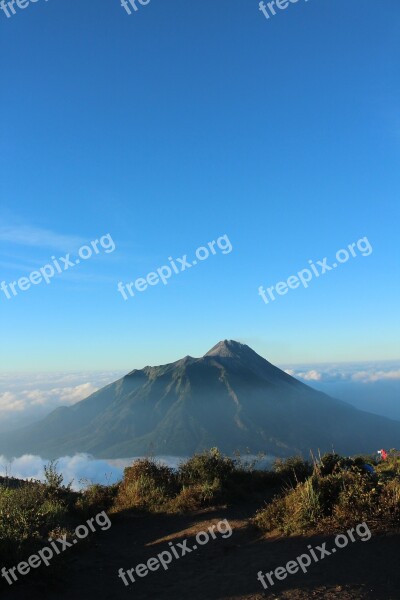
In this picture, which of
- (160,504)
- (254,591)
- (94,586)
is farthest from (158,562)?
(160,504)

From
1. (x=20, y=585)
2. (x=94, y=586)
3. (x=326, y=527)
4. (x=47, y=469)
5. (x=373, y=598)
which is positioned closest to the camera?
(x=373, y=598)

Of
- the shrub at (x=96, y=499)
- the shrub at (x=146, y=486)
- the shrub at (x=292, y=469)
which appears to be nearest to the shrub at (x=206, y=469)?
the shrub at (x=146, y=486)

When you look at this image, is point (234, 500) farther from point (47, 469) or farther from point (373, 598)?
point (373, 598)

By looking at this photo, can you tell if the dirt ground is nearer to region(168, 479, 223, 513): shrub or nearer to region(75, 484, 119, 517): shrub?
region(168, 479, 223, 513): shrub

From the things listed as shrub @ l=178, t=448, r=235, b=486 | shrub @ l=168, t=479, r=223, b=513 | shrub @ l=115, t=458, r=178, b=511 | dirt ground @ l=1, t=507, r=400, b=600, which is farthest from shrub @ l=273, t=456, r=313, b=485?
dirt ground @ l=1, t=507, r=400, b=600

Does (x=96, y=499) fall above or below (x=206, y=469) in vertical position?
above

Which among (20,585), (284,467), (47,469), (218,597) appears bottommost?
(284,467)

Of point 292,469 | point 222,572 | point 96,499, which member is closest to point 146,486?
point 96,499

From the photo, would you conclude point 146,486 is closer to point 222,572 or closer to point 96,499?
point 96,499
